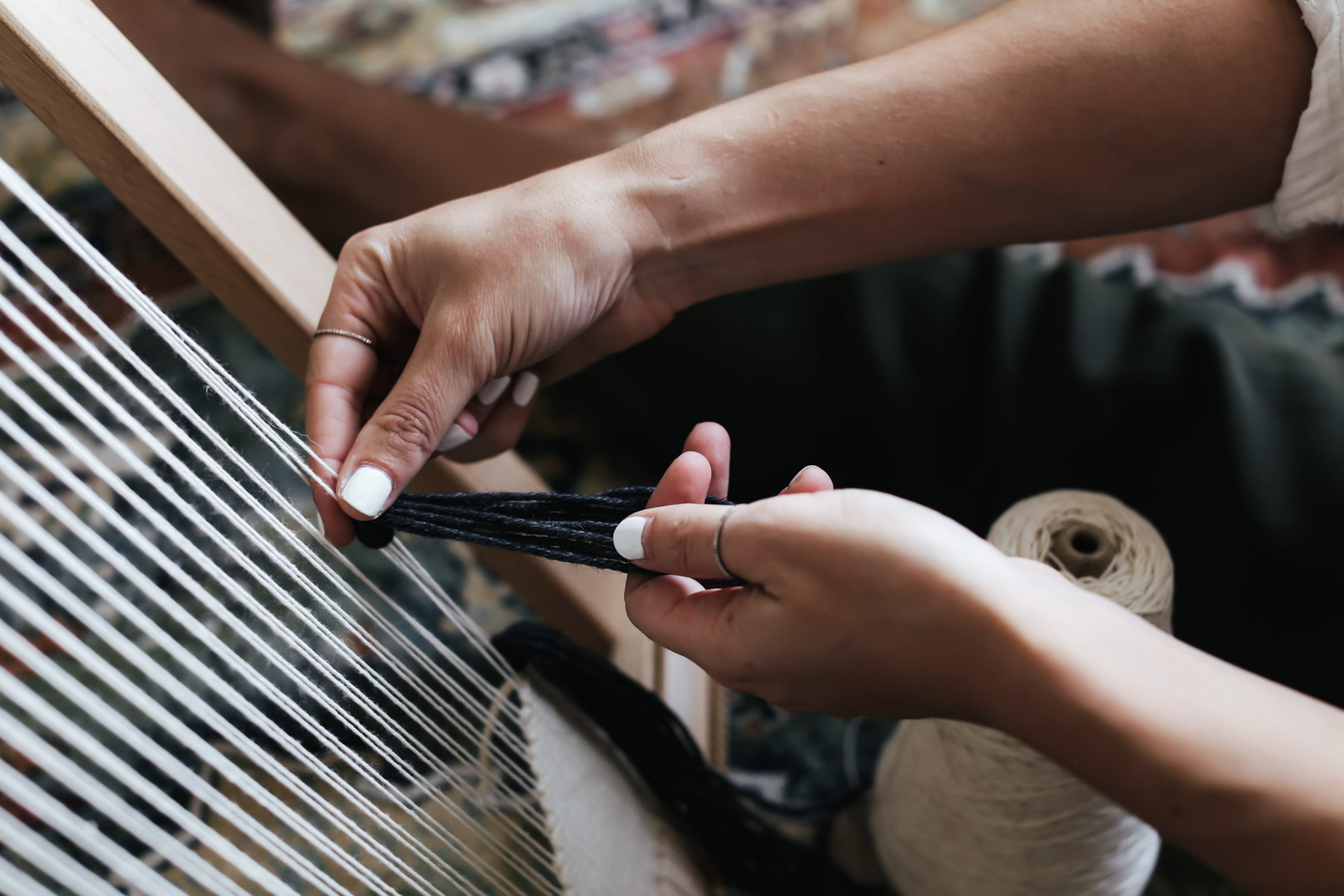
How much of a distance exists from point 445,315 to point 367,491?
0.43 ft

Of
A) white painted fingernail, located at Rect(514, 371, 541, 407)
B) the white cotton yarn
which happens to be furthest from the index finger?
the white cotton yarn

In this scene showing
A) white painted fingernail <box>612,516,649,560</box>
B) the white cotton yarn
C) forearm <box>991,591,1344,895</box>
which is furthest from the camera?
the white cotton yarn

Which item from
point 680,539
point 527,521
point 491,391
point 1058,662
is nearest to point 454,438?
point 491,391

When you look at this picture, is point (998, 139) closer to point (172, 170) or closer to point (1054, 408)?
point (1054, 408)

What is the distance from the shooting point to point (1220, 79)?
2.13ft

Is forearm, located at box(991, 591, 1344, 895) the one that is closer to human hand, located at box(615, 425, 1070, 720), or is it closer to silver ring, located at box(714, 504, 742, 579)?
human hand, located at box(615, 425, 1070, 720)

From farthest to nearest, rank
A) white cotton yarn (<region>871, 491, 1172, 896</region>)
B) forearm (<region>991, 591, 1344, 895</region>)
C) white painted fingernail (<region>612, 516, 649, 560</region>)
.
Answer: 1. white cotton yarn (<region>871, 491, 1172, 896</region>)
2. white painted fingernail (<region>612, 516, 649, 560</region>)
3. forearm (<region>991, 591, 1344, 895</region>)

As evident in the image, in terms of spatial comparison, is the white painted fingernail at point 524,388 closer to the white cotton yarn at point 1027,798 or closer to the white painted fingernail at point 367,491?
the white painted fingernail at point 367,491

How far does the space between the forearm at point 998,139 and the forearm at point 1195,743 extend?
0.40 meters

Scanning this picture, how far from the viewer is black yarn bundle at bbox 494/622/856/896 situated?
70 cm

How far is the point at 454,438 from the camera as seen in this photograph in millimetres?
670

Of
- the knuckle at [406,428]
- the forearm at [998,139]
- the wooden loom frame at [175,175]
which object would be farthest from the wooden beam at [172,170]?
the forearm at [998,139]

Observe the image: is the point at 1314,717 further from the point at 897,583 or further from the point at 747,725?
the point at 747,725

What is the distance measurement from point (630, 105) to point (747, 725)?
3.27 feet
